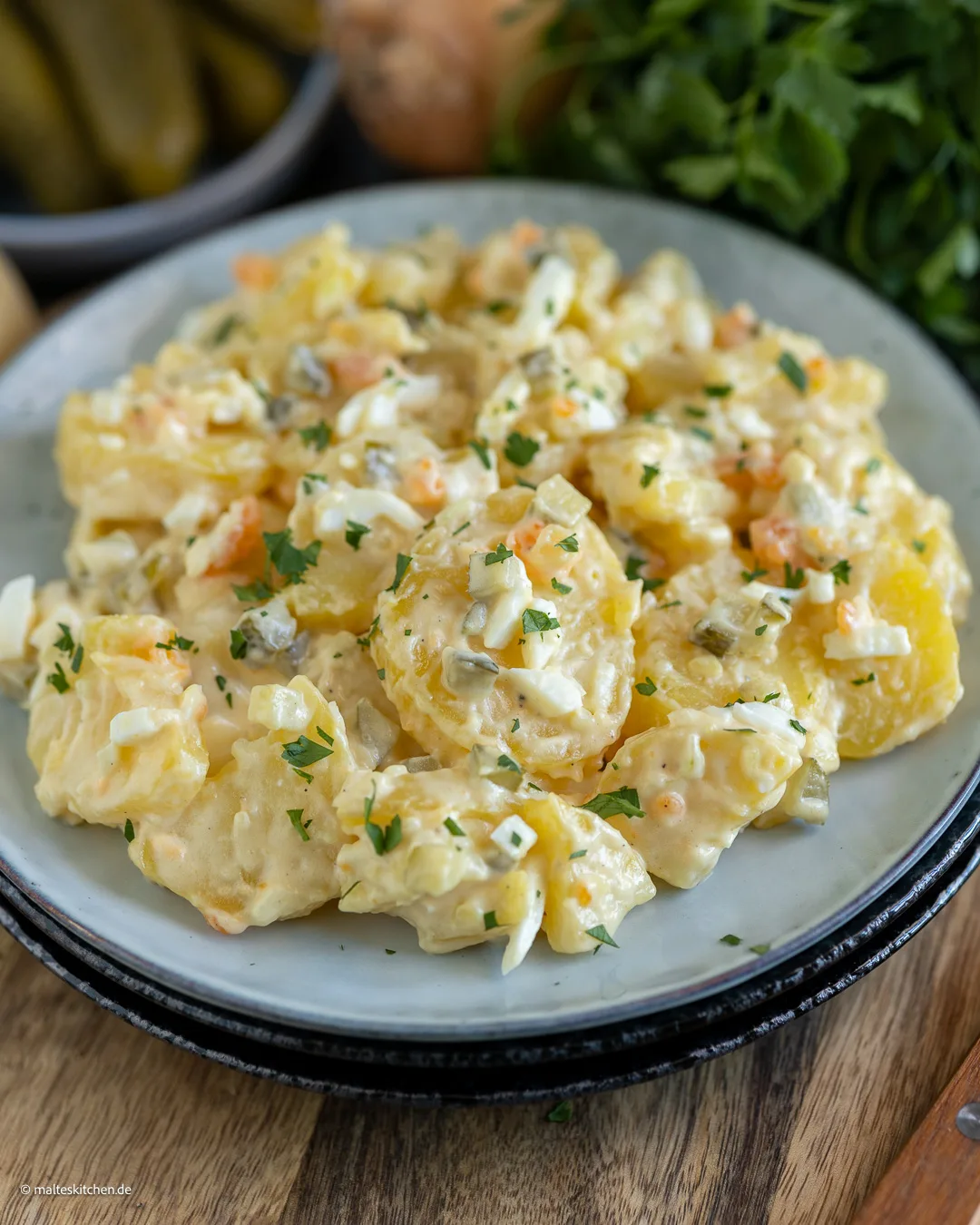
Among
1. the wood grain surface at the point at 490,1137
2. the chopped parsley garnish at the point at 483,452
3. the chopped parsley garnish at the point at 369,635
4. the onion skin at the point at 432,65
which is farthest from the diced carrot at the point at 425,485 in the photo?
the onion skin at the point at 432,65

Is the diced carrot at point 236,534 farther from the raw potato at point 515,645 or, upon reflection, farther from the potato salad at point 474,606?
the raw potato at point 515,645

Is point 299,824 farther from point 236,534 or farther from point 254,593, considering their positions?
point 236,534

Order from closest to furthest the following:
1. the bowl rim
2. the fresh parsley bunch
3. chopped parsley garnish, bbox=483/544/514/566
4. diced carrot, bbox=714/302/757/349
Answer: chopped parsley garnish, bbox=483/544/514/566 → diced carrot, bbox=714/302/757/349 → the fresh parsley bunch → the bowl rim

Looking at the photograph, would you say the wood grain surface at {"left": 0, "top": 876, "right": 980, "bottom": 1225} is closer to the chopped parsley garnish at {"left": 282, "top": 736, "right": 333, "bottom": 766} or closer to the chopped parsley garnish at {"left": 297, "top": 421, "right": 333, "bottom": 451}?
the chopped parsley garnish at {"left": 282, "top": 736, "right": 333, "bottom": 766}

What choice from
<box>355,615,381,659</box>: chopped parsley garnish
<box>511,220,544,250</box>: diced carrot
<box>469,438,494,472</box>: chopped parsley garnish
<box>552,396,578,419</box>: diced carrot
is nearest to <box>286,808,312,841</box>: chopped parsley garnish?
<box>355,615,381,659</box>: chopped parsley garnish

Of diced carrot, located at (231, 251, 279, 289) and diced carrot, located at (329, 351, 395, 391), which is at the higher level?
diced carrot, located at (329, 351, 395, 391)

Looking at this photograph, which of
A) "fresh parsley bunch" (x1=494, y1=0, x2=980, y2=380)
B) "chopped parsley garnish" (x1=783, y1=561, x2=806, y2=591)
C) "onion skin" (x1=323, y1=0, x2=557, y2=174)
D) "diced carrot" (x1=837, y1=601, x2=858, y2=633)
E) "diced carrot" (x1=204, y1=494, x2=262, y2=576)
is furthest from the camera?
"onion skin" (x1=323, y1=0, x2=557, y2=174)

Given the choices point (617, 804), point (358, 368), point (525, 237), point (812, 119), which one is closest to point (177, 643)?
point (358, 368)

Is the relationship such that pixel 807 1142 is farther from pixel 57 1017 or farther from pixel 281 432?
pixel 281 432
